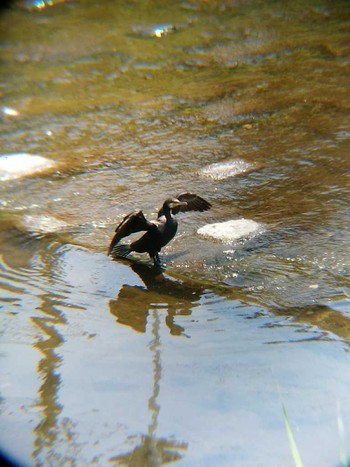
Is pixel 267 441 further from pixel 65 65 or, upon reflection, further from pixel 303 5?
pixel 303 5

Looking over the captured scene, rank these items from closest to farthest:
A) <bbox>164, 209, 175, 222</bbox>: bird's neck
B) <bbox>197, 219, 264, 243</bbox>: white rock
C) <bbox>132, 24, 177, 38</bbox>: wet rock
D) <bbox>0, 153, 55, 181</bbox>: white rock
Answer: <bbox>164, 209, 175, 222</bbox>: bird's neck → <bbox>197, 219, 264, 243</bbox>: white rock → <bbox>0, 153, 55, 181</bbox>: white rock → <bbox>132, 24, 177, 38</bbox>: wet rock

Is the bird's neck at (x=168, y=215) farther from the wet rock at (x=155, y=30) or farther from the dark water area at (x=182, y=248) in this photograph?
the wet rock at (x=155, y=30)

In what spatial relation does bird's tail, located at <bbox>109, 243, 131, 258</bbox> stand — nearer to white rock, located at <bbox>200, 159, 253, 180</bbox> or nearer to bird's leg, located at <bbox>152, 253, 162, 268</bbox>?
bird's leg, located at <bbox>152, 253, 162, 268</bbox>

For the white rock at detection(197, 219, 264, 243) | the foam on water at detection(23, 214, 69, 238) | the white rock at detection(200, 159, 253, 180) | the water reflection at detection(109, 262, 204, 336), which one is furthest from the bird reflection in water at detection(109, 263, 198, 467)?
the white rock at detection(200, 159, 253, 180)

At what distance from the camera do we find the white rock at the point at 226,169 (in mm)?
6164

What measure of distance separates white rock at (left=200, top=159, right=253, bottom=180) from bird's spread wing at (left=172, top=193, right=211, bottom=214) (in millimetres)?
898

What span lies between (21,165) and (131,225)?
2334 mm

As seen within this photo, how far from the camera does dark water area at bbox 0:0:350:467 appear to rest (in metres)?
3.03

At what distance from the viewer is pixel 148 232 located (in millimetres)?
4805

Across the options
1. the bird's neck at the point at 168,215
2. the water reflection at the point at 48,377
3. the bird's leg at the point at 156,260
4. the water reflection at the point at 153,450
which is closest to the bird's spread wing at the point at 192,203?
the bird's neck at the point at 168,215

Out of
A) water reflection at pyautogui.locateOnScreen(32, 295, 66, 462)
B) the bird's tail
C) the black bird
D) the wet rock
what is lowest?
water reflection at pyautogui.locateOnScreen(32, 295, 66, 462)

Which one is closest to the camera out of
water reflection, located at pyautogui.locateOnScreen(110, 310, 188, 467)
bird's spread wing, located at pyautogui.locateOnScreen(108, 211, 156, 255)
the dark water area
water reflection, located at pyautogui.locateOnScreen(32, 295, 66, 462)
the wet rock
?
→ water reflection, located at pyautogui.locateOnScreen(110, 310, 188, 467)

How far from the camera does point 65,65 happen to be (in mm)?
9750

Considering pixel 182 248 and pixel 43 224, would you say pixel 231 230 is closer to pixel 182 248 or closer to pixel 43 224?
pixel 182 248
